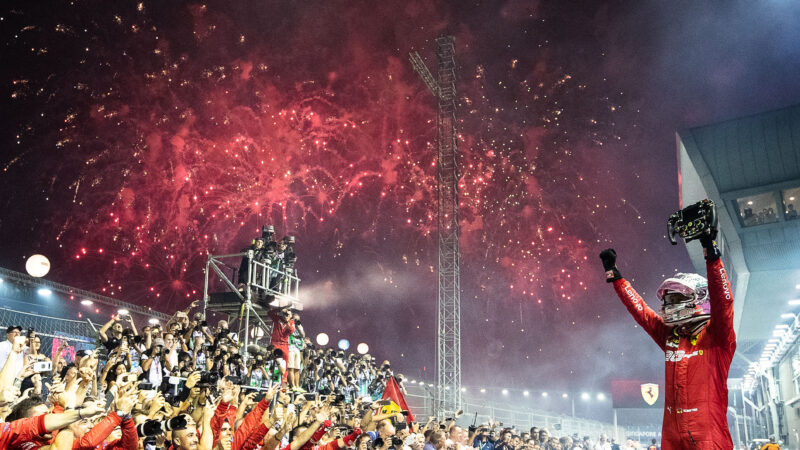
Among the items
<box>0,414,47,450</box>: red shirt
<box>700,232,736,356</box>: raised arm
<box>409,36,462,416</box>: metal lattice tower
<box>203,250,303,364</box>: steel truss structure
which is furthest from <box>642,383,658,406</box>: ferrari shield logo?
<box>0,414,47,450</box>: red shirt

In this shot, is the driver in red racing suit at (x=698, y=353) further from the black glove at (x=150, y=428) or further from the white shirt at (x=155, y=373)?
the white shirt at (x=155, y=373)

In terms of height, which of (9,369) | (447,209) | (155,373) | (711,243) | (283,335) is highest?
(447,209)

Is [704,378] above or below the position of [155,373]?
below

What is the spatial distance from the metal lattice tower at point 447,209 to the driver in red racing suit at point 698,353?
68.6ft

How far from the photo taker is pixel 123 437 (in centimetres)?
498

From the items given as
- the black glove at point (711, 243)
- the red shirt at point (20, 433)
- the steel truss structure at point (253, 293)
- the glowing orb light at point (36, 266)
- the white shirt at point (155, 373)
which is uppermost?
the glowing orb light at point (36, 266)

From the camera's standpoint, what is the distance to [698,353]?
4.30 metres

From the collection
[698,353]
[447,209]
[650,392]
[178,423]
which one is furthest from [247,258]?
[650,392]

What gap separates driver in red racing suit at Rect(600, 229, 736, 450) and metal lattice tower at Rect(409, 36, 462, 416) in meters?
20.9

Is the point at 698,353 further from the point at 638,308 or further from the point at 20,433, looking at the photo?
the point at 20,433

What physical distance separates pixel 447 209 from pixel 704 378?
2281 centimetres

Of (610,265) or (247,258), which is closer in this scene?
(610,265)

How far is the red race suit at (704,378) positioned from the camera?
404 cm

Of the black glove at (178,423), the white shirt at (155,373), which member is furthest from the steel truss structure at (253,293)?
the black glove at (178,423)
